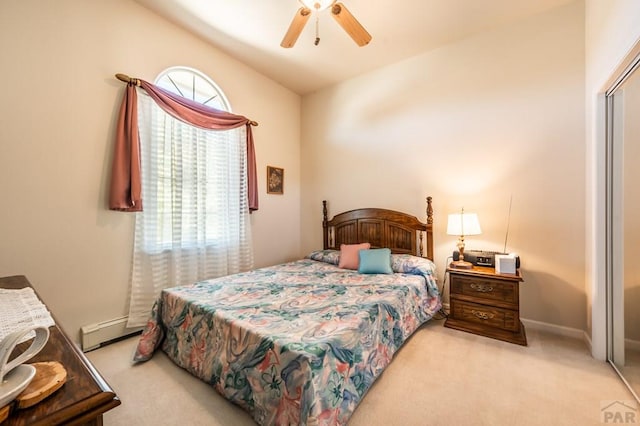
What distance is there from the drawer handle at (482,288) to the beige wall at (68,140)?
3.28 metres

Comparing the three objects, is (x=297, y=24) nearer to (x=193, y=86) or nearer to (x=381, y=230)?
(x=193, y=86)

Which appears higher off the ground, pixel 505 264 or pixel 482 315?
pixel 505 264

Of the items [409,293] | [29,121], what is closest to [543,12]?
[409,293]

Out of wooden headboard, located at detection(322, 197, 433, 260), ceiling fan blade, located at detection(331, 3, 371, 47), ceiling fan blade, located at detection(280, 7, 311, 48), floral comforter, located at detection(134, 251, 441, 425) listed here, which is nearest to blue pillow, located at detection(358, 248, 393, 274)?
floral comforter, located at detection(134, 251, 441, 425)

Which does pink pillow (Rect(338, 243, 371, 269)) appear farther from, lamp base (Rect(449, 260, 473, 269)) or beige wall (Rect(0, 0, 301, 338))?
beige wall (Rect(0, 0, 301, 338))

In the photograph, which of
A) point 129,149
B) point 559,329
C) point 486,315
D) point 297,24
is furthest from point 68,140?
point 559,329

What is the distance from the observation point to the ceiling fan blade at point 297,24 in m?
2.00

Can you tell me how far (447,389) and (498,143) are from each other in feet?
7.81

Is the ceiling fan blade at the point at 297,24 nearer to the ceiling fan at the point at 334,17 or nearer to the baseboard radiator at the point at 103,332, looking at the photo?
the ceiling fan at the point at 334,17

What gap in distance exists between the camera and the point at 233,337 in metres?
1.60

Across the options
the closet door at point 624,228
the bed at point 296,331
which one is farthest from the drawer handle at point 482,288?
the closet door at point 624,228

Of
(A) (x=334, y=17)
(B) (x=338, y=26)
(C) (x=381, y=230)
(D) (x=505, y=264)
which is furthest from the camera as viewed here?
(C) (x=381, y=230)

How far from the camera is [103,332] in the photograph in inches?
91.7

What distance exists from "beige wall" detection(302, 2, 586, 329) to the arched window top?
1822 mm
